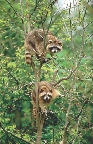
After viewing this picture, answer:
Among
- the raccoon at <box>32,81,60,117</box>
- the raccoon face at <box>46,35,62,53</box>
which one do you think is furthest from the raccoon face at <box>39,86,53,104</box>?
the raccoon face at <box>46,35,62,53</box>

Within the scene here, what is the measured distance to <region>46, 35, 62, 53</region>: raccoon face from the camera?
987cm

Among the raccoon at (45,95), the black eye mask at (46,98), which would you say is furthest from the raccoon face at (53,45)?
the black eye mask at (46,98)

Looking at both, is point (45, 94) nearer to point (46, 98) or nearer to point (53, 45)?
point (46, 98)

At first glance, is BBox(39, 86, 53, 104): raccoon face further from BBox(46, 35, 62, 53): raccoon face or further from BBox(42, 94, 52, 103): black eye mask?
BBox(46, 35, 62, 53): raccoon face

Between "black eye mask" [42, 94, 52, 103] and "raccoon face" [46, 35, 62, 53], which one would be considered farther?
"raccoon face" [46, 35, 62, 53]

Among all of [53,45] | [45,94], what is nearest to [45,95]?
[45,94]

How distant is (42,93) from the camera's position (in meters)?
8.65

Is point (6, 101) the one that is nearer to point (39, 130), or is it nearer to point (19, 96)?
point (19, 96)

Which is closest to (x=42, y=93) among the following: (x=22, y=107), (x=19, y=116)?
(x=22, y=107)

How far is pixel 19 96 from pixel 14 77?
0.74 metres

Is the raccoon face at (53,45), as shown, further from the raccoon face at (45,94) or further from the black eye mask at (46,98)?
the black eye mask at (46,98)

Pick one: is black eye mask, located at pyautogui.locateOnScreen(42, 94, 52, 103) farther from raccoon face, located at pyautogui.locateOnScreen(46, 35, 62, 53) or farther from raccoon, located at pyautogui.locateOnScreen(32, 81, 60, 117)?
raccoon face, located at pyautogui.locateOnScreen(46, 35, 62, 53)

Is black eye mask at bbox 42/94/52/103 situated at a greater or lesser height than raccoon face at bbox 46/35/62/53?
lesser

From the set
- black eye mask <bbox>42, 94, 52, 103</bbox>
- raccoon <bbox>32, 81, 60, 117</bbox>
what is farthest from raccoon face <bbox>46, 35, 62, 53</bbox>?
black eye mask <bbox>42, 94, 52, 103</bbox>
